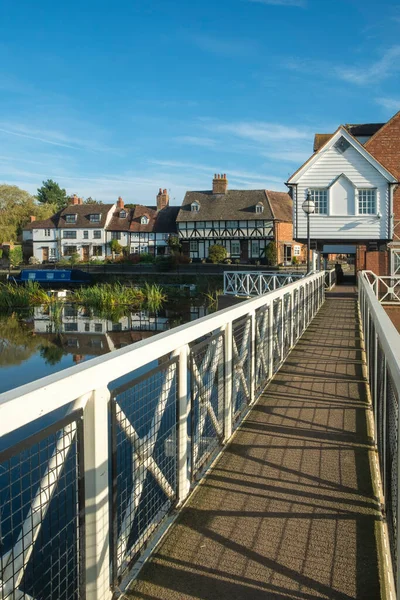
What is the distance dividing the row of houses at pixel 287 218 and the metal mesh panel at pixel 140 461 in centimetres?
2240

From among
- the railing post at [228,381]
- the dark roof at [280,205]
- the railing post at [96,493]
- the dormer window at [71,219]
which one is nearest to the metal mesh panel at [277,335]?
the railing post at [228,381]

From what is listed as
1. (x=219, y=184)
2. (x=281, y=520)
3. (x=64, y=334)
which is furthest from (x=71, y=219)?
(x=281, y=520)

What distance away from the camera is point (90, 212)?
223 ft

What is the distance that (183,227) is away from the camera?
197 ft

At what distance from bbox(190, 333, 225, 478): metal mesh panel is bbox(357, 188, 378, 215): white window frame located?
893 inches

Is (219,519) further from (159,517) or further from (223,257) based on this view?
(223,257)

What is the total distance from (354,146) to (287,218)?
110 feet

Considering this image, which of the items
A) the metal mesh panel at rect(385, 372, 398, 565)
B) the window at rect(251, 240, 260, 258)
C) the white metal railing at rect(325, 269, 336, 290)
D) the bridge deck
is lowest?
the bridge deck

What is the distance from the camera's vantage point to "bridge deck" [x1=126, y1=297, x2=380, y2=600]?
282 centimetres

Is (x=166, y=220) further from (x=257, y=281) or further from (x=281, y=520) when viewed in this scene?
(x=281, y=520)

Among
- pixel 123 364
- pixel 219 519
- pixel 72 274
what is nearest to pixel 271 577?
pixel 219 519

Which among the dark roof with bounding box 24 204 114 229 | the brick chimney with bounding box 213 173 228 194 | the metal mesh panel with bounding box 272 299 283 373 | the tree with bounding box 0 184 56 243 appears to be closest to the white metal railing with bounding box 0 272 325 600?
the metal mesh panel with bounding box 272 299 283 373

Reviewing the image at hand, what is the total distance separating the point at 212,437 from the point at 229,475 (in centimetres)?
57

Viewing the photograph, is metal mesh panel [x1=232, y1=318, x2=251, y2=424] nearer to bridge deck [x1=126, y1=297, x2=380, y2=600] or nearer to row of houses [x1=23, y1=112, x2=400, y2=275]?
bridge deck [x1=126, y1=297, x2=380, y2=600]
